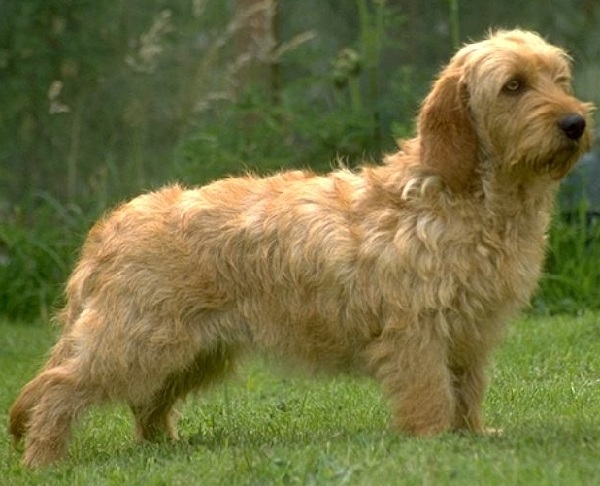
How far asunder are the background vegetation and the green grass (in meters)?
2.03

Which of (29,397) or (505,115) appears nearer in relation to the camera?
(505,115)

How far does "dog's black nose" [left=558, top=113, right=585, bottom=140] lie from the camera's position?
6797mm

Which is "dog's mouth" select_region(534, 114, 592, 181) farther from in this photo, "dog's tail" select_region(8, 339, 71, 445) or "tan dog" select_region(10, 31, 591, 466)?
"dog's tail" select_region(8, 339, 71, 445)

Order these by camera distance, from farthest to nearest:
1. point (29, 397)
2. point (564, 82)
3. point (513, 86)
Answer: point (29, 397) < point (564, 82) < point (513, 86)

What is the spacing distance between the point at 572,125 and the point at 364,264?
3.62 feet

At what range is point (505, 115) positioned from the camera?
23.0ft

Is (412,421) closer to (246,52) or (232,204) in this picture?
(232,204)

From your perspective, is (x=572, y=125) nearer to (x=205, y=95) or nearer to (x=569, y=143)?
(x=569, y=143)

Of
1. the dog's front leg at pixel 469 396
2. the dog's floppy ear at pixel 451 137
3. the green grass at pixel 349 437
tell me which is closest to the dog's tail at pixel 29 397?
the green grass at pixel 349 437

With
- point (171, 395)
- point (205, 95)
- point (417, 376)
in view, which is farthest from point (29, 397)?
point (205, 95)

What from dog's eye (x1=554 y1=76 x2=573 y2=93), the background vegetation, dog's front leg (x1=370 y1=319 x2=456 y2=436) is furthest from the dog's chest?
the background vegetation

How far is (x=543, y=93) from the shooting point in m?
6.94

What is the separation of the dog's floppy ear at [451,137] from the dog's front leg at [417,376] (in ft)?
2.16

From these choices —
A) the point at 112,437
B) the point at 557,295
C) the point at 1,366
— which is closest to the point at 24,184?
the point at 1,366
